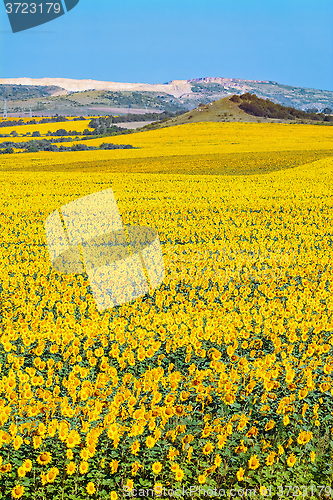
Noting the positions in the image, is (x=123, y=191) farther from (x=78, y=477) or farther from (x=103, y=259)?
(x=78, y=477)

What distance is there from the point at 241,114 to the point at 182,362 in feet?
362

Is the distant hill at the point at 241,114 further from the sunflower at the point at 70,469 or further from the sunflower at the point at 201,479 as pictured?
the sunflower at the point at 201,479

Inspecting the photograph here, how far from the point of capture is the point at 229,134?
259 ft

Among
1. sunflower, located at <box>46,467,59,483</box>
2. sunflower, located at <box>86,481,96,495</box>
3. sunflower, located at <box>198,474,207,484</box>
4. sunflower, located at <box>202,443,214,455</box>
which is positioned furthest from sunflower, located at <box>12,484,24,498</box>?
sunflower, located at <box>202,443,214,455</box>

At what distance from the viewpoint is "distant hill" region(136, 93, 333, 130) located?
105250 mm

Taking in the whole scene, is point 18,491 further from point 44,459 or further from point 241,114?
point 241,114

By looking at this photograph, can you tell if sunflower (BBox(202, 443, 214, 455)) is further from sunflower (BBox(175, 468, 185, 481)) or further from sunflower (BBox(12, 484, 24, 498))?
sunflower (BBox(12, 484, 24, 498))

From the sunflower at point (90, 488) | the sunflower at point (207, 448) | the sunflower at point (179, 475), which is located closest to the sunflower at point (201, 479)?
the sunflower at point (179, 475)

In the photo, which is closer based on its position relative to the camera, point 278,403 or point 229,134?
point 278,403

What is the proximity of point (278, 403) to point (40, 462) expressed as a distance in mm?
3058

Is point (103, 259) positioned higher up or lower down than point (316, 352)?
lower down

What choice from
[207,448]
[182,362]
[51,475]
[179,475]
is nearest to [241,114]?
[182,362]

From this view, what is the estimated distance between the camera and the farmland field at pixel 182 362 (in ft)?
15.7

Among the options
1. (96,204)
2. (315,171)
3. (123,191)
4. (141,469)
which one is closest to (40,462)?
(141,469)
